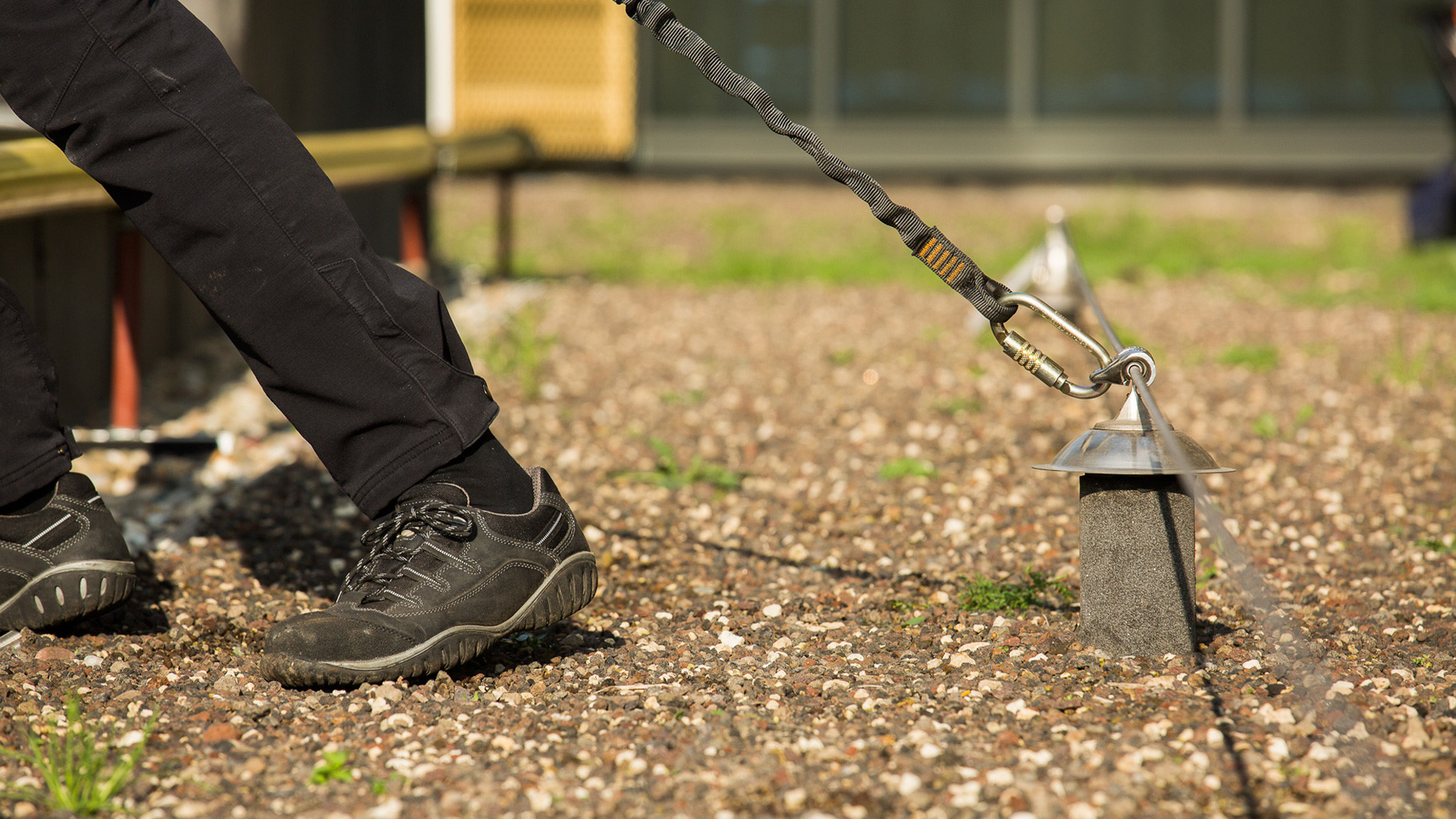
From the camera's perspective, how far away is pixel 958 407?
3.80 m

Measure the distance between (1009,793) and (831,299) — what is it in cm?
462

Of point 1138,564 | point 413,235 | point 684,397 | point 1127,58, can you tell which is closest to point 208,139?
point 1138,564

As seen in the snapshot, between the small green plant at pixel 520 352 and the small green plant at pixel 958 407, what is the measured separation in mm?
1226

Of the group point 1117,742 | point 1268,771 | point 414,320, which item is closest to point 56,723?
point 414,320

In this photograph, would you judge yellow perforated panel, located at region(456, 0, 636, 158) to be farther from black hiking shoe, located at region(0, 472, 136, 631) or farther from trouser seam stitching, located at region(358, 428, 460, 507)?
trouser seam stitching, located at region(358, 428, 460, 507)

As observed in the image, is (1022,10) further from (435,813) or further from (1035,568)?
(435,813)

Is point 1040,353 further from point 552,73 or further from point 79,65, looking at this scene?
point 552,73

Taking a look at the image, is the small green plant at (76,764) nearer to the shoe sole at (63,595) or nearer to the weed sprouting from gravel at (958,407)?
the shoe sole at (63,595)

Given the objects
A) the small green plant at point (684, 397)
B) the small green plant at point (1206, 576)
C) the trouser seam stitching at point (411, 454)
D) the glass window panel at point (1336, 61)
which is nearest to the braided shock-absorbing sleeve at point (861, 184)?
the trouser seam stitching at point (411, 454)

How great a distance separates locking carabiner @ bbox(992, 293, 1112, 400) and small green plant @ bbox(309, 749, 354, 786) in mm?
1048

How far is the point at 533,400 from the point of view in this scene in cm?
396

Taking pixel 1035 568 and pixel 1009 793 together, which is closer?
pixel 1009 793

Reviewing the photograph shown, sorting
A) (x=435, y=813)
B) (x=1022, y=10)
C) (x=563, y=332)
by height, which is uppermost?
(x=1022, y=10)

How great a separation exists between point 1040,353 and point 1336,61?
997cm
